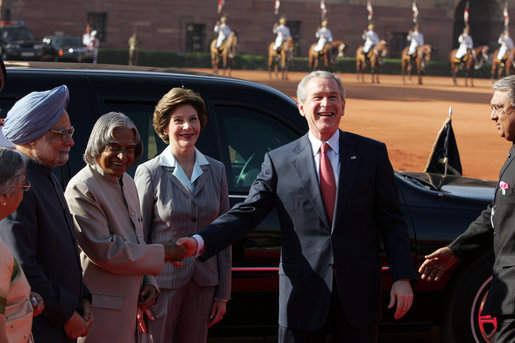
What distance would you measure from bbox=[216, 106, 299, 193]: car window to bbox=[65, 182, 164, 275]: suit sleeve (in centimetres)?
139

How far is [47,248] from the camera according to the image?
323 centimetres

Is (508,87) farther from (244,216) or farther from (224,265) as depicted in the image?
(224,265)

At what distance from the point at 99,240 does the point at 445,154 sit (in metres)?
4.11

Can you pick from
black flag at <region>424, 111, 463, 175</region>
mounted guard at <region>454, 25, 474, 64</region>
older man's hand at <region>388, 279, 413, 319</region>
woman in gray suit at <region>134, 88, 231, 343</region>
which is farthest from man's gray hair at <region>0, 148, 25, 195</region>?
mounted guard at <region>454, 25, 474, 64</region>

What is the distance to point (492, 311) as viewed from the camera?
358cm

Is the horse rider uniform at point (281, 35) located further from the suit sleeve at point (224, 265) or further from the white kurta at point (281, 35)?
the suit sleeve at point (224, 265)

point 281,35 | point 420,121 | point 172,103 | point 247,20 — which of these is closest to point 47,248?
point 172,103

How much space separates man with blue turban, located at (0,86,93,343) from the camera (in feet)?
10.3

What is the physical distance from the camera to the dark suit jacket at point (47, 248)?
3.11 m

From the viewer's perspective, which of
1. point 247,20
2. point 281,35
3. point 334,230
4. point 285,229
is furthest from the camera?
point 247,20

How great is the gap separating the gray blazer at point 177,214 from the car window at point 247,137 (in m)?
0.75

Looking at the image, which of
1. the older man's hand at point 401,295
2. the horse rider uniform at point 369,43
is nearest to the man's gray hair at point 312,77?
the older man's hand at point 401,295

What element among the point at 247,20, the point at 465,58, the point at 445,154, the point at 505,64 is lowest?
the point at 505,64

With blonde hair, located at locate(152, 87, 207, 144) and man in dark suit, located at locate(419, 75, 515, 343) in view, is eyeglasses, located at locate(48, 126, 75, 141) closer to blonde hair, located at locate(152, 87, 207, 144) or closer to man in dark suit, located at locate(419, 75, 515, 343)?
blonde hair, located at locate(152, 87, 207, 144)
